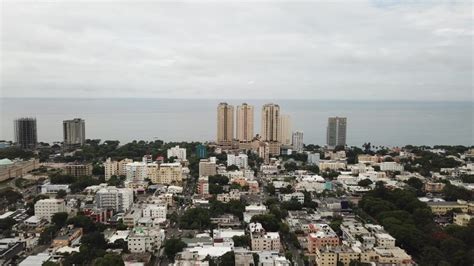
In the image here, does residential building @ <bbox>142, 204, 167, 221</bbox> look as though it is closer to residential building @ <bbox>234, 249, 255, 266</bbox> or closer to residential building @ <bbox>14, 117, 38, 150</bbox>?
residential building @ <bbox>234, 249, 255, 266</bbox>

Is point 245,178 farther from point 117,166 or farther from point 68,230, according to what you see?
Result: point 68,230

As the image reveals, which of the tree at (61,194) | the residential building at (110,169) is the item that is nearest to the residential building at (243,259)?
the tree at (61,194)

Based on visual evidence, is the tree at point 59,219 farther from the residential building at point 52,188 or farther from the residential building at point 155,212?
the residential building at point 52,188

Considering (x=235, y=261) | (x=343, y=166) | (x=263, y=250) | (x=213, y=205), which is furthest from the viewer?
(x=343, y=166)

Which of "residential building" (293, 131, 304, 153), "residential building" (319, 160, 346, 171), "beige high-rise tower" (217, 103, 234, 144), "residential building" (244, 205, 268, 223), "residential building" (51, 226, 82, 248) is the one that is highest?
"beige high-rise tower" (217, 103, 234, 144)

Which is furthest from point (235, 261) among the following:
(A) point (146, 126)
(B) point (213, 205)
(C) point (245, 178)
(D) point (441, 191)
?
(A) point (146, 126)

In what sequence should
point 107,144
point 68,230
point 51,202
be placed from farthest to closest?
point 107,144 → point 51,202 → point 68,230

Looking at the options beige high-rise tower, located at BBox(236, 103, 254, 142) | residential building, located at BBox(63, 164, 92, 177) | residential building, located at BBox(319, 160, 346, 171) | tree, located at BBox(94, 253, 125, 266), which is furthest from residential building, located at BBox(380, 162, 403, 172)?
tree, located at BBox(94, 253, 125, 266)
